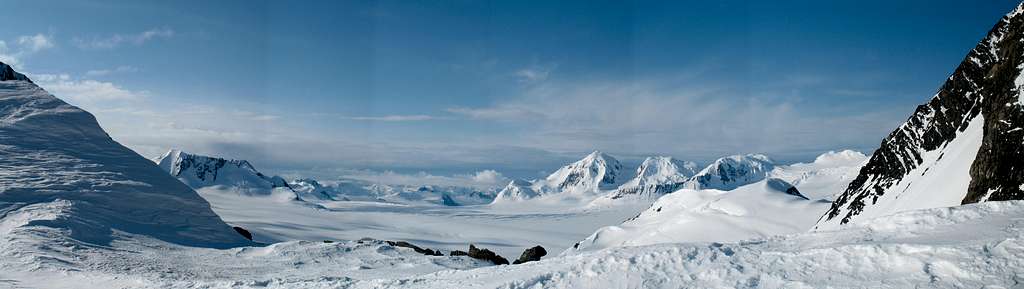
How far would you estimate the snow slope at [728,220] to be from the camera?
97812 millimetres

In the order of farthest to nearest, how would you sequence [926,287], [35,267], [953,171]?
1. [953,171]
2. [35,267]
3. [926,287]

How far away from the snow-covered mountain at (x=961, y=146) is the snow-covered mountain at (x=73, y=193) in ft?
182

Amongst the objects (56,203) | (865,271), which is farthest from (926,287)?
(56,203)

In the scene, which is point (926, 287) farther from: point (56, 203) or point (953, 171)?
point (953, 171)

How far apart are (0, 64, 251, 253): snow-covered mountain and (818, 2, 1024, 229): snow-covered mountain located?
182 feet

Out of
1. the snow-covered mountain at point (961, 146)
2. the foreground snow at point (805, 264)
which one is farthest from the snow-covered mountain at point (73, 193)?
the snow-covered mountain at point (961, 146)

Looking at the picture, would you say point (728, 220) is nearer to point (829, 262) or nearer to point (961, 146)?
point (961, 146)

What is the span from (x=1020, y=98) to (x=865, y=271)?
37749 mm

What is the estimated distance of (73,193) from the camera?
36.4 m

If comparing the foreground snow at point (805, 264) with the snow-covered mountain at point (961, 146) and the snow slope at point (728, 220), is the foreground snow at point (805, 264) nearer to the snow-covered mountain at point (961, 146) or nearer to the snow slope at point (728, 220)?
the snow-covered mountain at point (961, 146)

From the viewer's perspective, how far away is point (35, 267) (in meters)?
22.4

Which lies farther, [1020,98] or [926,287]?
[1020,98]

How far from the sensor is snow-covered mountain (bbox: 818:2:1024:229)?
36156 mm

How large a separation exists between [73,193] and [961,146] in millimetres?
80080
